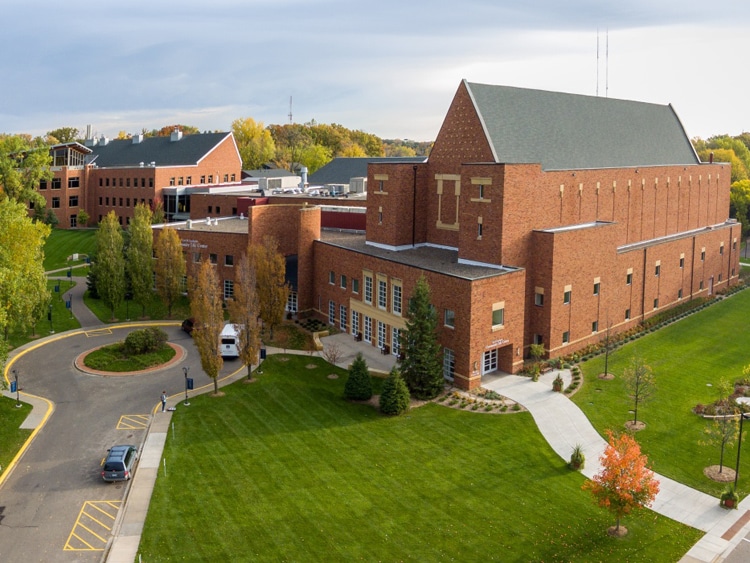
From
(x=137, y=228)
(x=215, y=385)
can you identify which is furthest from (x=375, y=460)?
(x=137, y=228)

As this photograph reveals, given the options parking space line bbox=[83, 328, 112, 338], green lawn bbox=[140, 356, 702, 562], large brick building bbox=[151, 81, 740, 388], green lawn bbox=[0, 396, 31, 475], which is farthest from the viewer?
parking space line bbox=[83, 328, 112, 338]

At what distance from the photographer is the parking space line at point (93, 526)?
24.5m

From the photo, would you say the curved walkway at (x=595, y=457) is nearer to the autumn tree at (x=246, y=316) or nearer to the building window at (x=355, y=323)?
the building window at (x=355, y=323)

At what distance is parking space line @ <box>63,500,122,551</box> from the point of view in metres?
24.5

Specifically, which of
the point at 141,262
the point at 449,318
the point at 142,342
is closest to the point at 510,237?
the point at 449,318

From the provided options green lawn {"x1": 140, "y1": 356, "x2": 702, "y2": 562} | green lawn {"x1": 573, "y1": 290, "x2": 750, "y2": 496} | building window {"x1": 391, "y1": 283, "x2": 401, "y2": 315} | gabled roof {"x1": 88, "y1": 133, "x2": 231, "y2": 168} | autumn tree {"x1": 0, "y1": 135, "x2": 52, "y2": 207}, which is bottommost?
green lawn {"x1": 140, "y1": 356, "x2": 702, "y2": 562}

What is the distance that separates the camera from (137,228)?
54.8 metres

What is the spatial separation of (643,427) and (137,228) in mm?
39779

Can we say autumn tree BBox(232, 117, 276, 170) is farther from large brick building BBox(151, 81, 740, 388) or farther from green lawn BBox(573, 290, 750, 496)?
green lawn BBox(573, 290, 750, 496)

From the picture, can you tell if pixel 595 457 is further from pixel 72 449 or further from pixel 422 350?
pixel 72 449

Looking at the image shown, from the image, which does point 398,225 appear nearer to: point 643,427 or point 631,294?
point 631,294

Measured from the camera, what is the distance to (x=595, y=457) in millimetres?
31109

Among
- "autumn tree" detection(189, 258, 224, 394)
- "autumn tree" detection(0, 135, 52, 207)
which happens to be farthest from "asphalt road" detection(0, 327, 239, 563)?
"autumn tree" detection(0, 135, 52, 207)

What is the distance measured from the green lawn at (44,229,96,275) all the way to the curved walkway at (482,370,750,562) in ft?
180
